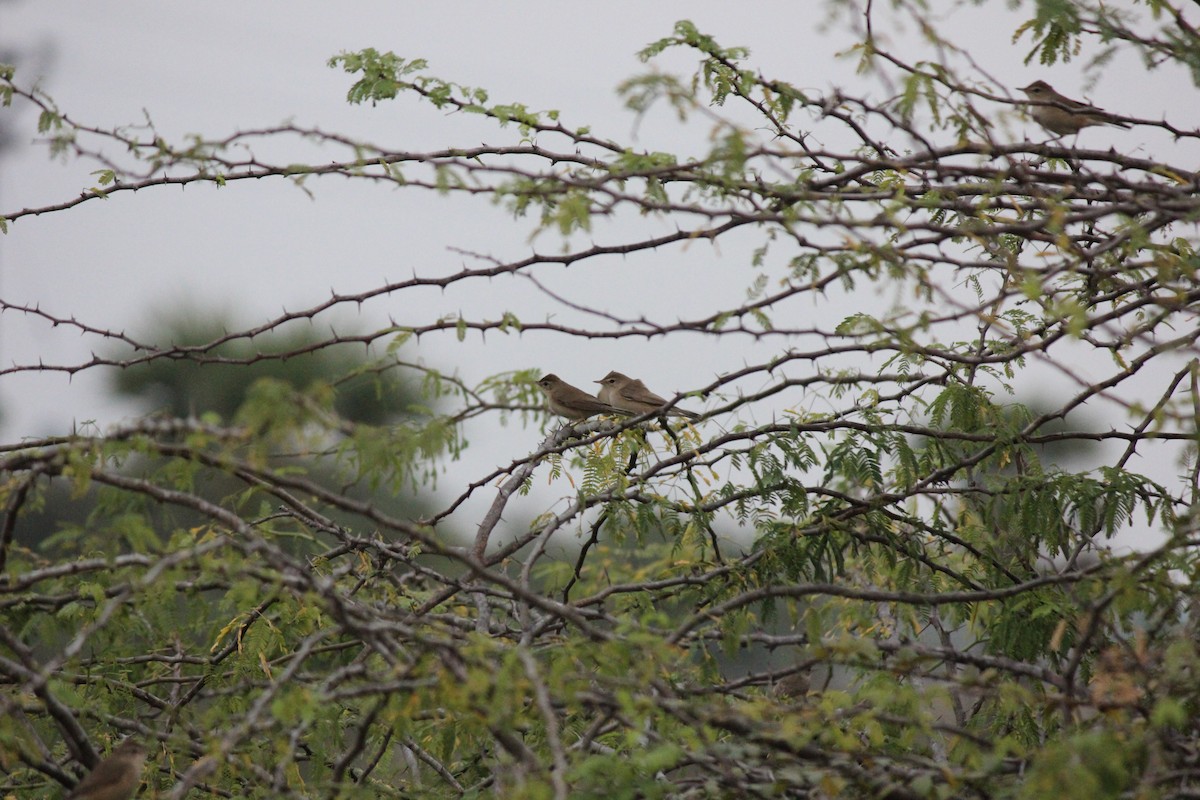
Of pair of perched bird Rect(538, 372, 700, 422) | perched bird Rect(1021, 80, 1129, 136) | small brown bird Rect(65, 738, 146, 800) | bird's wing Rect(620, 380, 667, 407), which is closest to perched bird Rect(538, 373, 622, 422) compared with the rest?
pair of perched bird Rect(538, 372, 700, 422)

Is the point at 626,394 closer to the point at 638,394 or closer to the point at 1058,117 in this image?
the point at 638,394

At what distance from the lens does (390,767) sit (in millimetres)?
5562

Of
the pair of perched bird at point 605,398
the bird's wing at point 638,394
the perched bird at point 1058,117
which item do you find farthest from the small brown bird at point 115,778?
the bird's wing at point 638,394

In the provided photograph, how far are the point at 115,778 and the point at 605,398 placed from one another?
5600 millimetres

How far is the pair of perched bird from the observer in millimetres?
8219

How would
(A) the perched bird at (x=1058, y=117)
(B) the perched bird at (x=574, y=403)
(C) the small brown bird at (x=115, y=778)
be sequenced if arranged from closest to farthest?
1. (C) the small brown bird at (x=115, y=778)
2. (A) the perched bird at (x=1058, y=117)
3. (B) the perched bird at (x=574, y=403)

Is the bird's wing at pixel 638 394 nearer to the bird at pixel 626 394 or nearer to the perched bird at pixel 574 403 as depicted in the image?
the bird at pixel 626 394

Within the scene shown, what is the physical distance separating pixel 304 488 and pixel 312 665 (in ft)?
13.9

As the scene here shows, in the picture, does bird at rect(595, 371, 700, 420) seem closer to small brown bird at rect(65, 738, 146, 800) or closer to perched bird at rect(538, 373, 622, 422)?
perched bird at rect(538, 373, 622, 422)

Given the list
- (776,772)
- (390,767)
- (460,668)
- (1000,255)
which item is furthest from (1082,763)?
(390,767)

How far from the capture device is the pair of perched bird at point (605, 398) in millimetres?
8219

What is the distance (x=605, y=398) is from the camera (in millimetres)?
9172

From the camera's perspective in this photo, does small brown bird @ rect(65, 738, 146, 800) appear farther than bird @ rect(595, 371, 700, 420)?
No

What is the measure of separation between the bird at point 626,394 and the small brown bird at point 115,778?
4.85 metres
